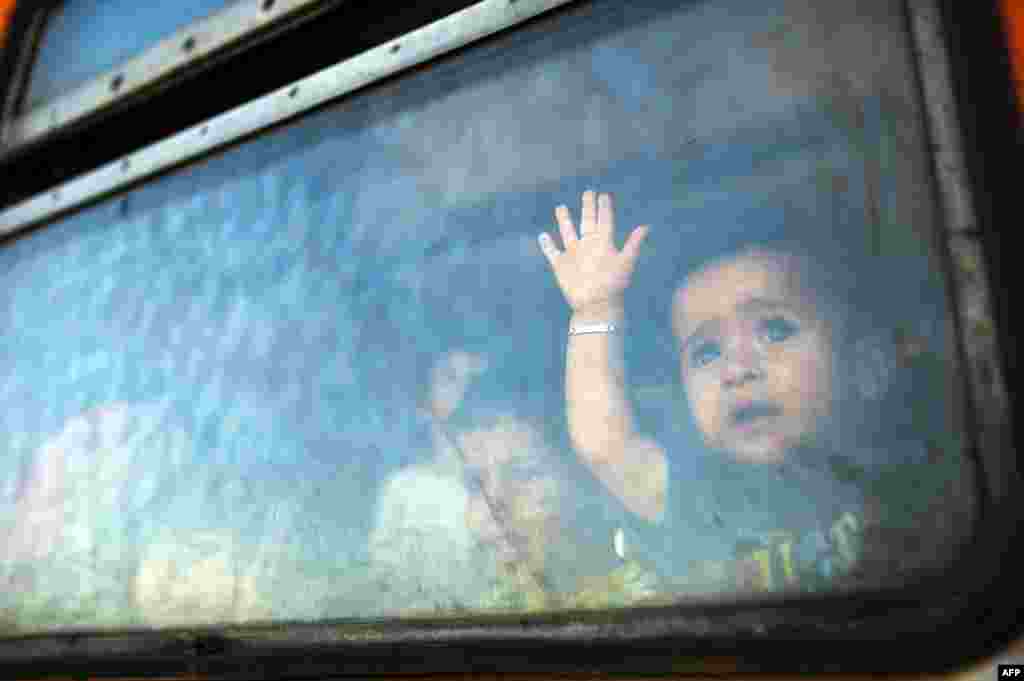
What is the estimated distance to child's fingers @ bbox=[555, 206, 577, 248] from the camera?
29.0 inches

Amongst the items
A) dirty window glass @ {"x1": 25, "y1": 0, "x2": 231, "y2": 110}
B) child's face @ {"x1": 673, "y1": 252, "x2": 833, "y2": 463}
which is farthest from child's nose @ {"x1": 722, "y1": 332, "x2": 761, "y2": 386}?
dirty window glass @ {"x1": 25, "y1": 0, "x2": 231, "y2": 110}

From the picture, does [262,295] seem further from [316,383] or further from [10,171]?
[10,171]

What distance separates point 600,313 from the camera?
2.28 feet

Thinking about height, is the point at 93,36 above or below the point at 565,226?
above

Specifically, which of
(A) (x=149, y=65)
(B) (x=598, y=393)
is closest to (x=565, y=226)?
(B) (x=598, y=393)

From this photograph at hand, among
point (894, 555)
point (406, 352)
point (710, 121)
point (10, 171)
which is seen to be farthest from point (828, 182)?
point (10, 171)

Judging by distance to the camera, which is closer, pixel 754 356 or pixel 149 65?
pixel 754 356

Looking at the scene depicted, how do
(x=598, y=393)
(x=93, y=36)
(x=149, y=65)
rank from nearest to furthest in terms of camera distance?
(x=598, y=393) < (x=149, y=65) < (x=93, y=36)

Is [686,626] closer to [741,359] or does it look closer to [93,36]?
[741,359]

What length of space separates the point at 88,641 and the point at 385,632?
0.33 metres

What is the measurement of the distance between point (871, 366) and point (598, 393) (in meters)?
0.18

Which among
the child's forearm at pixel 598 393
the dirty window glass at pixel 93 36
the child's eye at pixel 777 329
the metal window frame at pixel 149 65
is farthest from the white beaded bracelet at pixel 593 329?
the dirty window glass at pixel 93 36

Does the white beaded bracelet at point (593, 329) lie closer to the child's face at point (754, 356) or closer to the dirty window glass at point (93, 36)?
the child's face at point (754, 356)

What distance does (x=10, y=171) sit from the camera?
1282 mm
